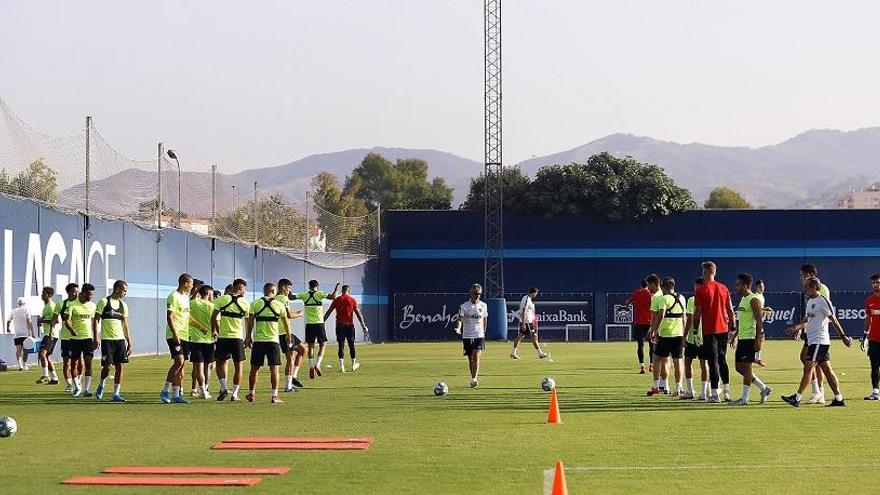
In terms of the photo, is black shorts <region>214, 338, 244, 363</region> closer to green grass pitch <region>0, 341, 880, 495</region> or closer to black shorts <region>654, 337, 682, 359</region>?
green grass pitch <region>0, 341, 880, 495</region>

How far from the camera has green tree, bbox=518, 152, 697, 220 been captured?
3174 inches

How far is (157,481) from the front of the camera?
13.4 metres

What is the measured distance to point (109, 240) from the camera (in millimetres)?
43219

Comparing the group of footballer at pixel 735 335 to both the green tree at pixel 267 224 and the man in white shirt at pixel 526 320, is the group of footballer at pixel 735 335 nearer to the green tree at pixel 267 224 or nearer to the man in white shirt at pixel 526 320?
the man in white shirt at pixel 526 320

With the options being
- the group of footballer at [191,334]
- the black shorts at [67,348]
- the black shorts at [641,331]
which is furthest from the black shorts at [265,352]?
the black shorts at [641,331]

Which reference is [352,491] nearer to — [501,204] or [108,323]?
[108,323]

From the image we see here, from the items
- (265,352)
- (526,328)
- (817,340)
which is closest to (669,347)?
(817,340)

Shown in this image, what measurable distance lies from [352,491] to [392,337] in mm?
64611

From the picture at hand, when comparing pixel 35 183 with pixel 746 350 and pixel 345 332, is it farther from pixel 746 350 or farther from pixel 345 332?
pixel 746 350

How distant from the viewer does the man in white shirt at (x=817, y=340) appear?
22969mm

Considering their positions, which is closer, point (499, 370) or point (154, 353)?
point (499, 370)

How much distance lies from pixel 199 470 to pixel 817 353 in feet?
40.1

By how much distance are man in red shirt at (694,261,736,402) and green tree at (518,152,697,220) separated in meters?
56.4

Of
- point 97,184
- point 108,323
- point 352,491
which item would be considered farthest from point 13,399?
point 97,184
